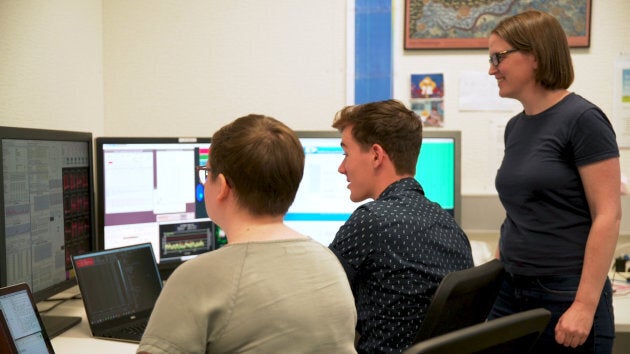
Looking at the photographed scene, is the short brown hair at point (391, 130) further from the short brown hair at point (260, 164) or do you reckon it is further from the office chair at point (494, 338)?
the office chair at point (494, 338)

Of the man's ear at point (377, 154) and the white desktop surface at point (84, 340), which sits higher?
the man's ear at point (377, 154)

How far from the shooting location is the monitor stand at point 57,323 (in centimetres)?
150

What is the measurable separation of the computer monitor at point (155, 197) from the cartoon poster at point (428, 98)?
0.79 metres

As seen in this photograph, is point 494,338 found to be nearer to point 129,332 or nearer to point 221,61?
point 129,332

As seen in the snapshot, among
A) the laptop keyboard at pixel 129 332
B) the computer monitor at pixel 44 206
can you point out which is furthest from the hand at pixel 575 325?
the computer monitor at pixel 44 206

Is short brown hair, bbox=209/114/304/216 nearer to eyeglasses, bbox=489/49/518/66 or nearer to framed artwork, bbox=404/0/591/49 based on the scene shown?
eyeglasses, bbox=489/49/518/66

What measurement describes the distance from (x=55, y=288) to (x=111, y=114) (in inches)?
36.3

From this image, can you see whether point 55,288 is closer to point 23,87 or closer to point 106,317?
point 106,317

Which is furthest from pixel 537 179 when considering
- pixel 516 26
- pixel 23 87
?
pixel 23 87

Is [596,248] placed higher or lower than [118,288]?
higher

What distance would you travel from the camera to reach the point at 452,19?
2.23 metres

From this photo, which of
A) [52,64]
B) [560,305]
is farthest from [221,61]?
[560,305]

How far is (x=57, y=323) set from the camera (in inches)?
61.6

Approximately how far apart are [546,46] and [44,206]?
130cm
